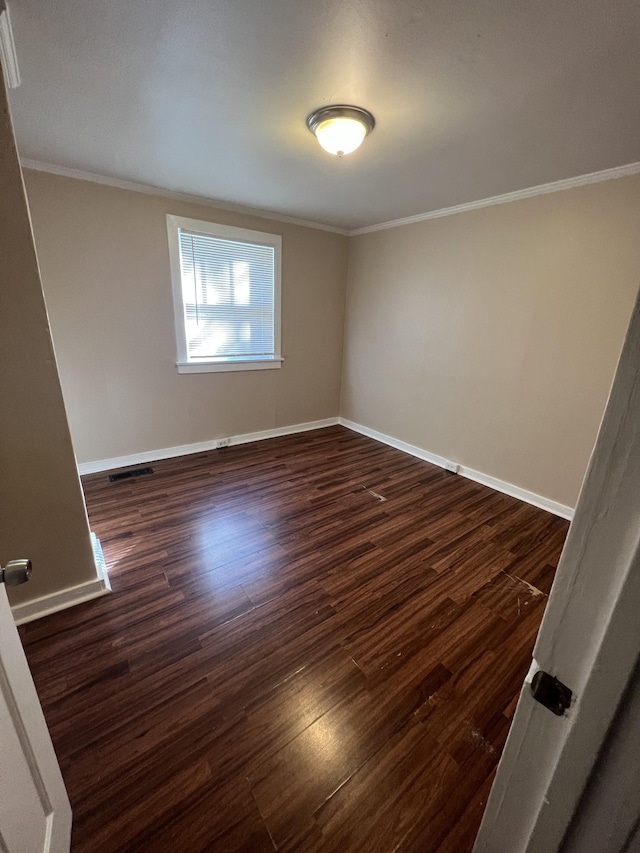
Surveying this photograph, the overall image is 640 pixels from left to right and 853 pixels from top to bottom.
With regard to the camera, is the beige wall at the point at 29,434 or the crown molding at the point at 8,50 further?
the beige wall at the point at 29,434

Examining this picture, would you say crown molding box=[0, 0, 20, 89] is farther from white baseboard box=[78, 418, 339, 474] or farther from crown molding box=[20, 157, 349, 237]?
white baseboard box=[78, 418, 339, 474]

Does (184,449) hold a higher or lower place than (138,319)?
lower

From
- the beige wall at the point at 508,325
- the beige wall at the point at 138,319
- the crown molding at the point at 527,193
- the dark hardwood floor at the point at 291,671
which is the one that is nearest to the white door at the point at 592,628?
the dark hardwood floor at the point at 291,671

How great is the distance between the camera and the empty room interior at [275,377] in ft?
3.80

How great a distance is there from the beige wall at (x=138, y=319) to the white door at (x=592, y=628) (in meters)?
3.45

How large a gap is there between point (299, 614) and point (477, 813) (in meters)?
0.94

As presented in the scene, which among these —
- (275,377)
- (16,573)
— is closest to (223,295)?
(275,377)

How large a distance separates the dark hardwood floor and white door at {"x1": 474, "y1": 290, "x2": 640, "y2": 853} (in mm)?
806

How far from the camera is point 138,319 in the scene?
3.08m

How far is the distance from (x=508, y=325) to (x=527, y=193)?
3.07ft

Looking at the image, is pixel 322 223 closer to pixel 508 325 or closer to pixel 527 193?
pixel 527 193

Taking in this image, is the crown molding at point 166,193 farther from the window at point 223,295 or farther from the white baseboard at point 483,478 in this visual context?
the white baseboard at point 483,478

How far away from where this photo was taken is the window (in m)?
3.18

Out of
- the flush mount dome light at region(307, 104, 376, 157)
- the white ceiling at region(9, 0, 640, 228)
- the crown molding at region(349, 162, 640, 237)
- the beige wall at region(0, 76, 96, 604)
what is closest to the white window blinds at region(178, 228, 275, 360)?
the white ceiling at region(9, 0, 640, 228)
